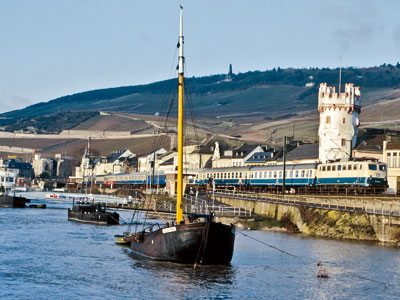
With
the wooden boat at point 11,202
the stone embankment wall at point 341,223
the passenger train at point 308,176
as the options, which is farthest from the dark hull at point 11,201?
the stone embankment wall at point 341,223

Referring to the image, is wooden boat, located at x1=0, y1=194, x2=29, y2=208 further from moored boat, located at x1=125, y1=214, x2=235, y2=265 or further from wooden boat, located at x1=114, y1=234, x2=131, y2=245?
moored boat, located at x1=125, y1=214, x2=235, y2=265

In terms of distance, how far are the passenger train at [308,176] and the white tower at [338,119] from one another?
11.1 metres

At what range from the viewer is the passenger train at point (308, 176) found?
8112 centimetres

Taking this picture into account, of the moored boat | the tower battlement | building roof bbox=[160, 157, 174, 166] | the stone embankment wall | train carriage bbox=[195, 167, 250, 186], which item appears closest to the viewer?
the moored boat

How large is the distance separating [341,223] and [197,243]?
90.5ft

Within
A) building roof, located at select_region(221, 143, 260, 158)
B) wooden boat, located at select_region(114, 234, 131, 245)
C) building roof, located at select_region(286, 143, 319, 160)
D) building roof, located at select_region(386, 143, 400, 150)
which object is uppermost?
building roof, located at select_region(221, 143, 260, 158)

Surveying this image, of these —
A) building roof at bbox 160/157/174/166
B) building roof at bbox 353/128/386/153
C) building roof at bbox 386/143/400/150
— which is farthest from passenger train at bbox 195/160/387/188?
building roof at bbox 160/157/174/166

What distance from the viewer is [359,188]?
79.9 metres

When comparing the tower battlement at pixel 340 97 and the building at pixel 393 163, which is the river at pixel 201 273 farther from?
the tower battlement at pixel 340 97

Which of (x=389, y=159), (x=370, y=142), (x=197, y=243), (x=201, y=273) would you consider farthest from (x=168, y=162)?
(x=201, y=273)

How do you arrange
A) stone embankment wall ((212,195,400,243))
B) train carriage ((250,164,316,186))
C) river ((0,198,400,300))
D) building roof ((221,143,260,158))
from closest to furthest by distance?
river ((0,198,400,300)) < stone embankment wall ((212,195,400,243)) < train carriage ((250,164,316,186)) < building roof ((221,143,260,158))

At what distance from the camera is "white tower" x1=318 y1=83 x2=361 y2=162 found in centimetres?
10912

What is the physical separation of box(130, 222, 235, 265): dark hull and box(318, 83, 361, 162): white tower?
66.9 m

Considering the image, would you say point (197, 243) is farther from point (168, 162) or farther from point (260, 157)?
point (168, 162)
